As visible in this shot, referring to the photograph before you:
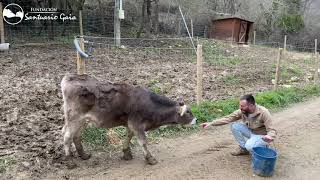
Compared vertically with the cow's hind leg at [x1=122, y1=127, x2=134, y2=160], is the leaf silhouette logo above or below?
above

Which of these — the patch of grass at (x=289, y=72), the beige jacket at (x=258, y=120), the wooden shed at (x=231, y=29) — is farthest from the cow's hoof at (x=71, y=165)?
the wooden shed at (x=231, y=29)

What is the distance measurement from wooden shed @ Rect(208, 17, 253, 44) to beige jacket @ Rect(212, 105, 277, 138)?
827 inches

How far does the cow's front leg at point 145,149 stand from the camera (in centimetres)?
553

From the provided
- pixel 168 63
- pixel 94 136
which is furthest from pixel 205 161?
pixel 168 63

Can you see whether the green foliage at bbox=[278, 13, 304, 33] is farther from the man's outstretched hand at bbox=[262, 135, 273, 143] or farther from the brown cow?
the brown cow

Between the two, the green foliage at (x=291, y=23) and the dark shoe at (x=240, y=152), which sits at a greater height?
the green foliage at (x=291, y=23)

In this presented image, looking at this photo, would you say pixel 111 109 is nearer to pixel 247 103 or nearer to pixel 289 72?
pixel 247 103

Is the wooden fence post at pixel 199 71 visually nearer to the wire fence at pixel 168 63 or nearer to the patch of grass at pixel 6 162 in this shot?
the wire fence at pixel 168 63

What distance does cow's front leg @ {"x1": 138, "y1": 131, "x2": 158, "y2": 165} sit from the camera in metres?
5.53

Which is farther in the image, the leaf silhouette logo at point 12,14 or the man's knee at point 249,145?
the leaf silhouette logo at point 12,14

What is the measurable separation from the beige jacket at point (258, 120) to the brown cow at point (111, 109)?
31.5 inches

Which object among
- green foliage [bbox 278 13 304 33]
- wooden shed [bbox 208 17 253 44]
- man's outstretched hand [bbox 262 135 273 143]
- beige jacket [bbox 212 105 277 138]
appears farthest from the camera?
green foliage [bbox 278 13 304 33]

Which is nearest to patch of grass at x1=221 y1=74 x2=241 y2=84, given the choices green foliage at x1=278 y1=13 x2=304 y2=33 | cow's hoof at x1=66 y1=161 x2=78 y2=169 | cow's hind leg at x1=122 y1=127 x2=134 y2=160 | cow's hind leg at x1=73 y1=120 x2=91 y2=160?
cow's hind leg at x1=122 y1=127 x2=134 y2=160

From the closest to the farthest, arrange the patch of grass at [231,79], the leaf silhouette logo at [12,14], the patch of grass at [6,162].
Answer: the patch of grass at [6,162], the patch of grass at [231,79], the leaf silhouette logo at [12,14]
